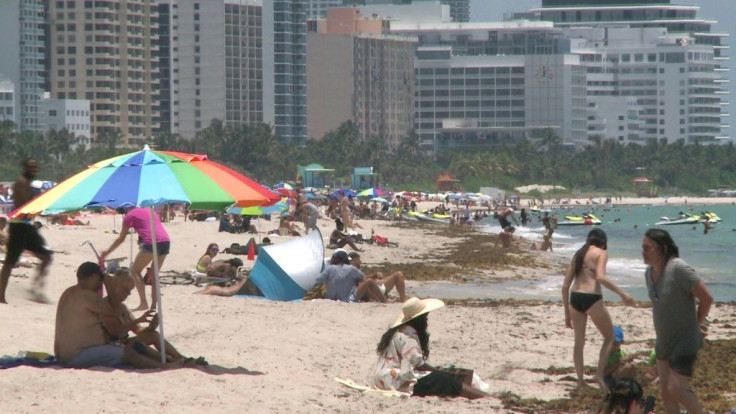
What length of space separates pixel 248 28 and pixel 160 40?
429 inches

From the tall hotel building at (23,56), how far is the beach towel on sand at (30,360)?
455 ft

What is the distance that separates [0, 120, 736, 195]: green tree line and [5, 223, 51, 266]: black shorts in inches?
4158

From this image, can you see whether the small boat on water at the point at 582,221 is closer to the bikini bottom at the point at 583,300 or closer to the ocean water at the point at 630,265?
the ocean water at the point at 630,265

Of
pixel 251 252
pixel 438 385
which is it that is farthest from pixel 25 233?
pixel 251 252

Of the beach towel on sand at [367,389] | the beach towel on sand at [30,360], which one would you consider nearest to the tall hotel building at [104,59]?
the beach towel on sand at [367,389]

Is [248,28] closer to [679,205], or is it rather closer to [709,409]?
[679,205]

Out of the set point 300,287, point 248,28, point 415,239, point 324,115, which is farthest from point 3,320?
point 324,115

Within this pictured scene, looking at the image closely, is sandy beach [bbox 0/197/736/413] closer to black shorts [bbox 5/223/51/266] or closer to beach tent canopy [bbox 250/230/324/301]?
beach tent canopy [bbox 250/230/324/301]

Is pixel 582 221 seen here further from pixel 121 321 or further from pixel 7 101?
pixel 121 321

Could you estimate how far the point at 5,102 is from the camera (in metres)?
144

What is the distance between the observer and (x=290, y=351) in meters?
14.5

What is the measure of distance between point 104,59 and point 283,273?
14173 cm

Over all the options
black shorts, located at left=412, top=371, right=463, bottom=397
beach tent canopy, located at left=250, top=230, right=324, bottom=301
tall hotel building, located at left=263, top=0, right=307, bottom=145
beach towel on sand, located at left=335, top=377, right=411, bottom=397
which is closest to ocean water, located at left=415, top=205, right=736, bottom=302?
beach tent canopy, located at left=250, top=230, right=324, bottom=301

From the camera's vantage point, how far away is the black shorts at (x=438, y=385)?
12.3m
